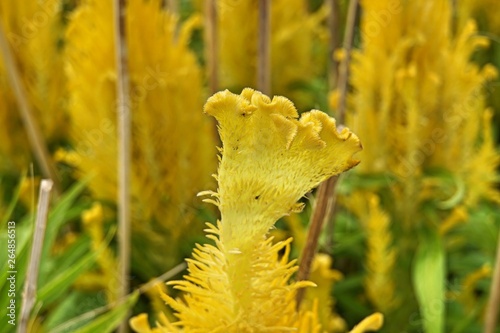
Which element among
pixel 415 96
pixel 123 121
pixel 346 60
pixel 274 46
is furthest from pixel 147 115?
pixel 274 46

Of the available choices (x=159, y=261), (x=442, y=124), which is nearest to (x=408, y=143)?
(x=442, y=124)

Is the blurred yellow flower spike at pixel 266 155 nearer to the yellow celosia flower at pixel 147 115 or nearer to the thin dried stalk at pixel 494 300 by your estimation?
the thin dried stalk at pixel 494 300

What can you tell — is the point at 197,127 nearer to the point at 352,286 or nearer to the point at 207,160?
the point at 207,160

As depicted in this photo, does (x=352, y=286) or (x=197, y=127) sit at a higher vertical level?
(x=197, y=127)

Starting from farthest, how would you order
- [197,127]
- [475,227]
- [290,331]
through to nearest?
1. [475,227]
2. [197,127]
3. [290,331]

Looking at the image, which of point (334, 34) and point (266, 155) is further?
point (334, 34)

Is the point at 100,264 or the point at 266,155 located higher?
the point at 266,155

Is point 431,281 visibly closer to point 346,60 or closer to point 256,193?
point 346,60

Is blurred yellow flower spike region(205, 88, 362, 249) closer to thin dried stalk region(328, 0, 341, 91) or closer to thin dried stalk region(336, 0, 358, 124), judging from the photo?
thin dried stalk region(336, 0, 358, 124)
